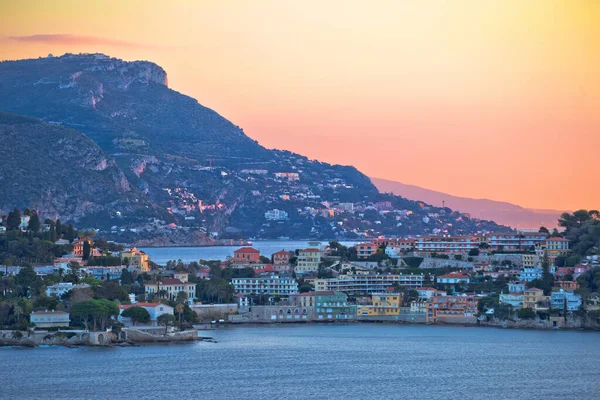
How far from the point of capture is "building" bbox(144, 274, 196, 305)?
251 feet

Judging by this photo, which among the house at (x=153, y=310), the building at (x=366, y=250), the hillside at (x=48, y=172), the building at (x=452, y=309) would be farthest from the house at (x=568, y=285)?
the hillside at (x=48, y=172)

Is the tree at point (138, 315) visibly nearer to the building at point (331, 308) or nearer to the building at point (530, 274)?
the building at point (331, 308)

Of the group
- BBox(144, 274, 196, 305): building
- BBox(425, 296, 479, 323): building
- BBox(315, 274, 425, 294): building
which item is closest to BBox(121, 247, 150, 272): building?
BBox(144, 274, 196, 305): building

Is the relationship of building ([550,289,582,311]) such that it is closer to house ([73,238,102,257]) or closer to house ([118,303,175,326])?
house ([118,303,175,326])

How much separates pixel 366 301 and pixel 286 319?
16.3 feet

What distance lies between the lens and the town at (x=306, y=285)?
67.6 metres

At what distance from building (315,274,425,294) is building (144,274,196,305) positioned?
7.63 metres

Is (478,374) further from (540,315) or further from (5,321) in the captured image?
(5,321)

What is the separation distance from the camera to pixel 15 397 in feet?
155

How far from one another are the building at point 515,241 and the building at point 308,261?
12429 millimetres

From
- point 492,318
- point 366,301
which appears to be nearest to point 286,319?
point 366,301

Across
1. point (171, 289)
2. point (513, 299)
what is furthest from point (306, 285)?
point (513, 299)

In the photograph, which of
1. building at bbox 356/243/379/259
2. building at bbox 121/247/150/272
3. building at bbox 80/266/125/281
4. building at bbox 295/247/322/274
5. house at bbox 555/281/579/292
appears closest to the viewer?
house at bbox 555/281/579/292

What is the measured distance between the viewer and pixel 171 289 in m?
77.2
